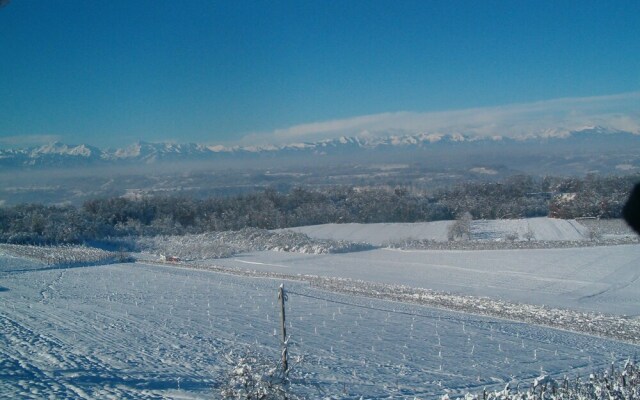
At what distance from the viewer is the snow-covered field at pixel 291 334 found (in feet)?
33.9

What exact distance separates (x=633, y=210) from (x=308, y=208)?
6236cm

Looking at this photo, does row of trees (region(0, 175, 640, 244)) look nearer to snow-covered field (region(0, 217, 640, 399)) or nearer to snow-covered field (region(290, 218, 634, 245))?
snow-covered field (region(290, 218, 634, 245))

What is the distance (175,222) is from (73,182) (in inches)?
1381

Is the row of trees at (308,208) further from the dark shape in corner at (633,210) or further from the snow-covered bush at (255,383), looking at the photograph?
the dark shape in corner at (633,210)

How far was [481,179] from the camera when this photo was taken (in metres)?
78.4

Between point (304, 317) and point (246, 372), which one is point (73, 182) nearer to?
point (304, 317)

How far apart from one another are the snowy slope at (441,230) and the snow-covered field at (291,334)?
52.1 ft

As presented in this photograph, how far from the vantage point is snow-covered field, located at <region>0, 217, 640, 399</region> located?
10.3 m

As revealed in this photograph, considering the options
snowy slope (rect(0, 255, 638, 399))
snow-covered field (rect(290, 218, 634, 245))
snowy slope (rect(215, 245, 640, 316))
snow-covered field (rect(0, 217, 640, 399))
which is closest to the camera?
snowy slope (rect(0, 255, 638, 399))

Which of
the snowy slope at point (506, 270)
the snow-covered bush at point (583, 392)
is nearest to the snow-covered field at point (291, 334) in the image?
the snowy slope at point (506, 270)

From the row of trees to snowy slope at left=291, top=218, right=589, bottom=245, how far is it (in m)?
3.67

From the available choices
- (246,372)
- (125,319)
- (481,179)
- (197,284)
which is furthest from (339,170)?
(246,372)

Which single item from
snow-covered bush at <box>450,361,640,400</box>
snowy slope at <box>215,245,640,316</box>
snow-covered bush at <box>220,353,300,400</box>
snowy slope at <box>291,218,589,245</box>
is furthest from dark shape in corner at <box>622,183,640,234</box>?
snowy slope at <box>291,218,589,245</box>

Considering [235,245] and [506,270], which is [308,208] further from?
[506,270]
